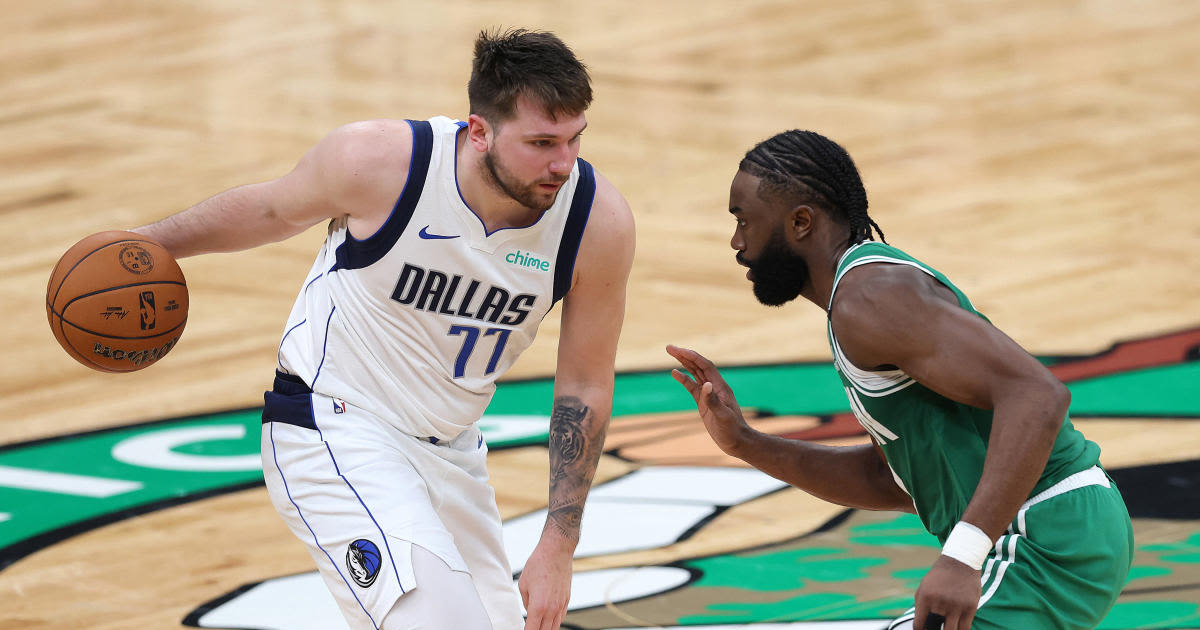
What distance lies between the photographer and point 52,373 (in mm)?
7613

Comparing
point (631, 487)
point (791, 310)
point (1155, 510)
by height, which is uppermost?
point (791, 310)

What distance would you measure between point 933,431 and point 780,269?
51 centimetres

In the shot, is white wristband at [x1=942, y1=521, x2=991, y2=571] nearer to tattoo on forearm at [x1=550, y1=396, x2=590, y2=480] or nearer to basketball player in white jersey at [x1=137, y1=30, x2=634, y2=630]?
basketball player in white jersey at [x1=137, y1=30, x2=634, y2=630]

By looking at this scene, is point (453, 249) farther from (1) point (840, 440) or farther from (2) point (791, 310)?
(2) point (791, 310)

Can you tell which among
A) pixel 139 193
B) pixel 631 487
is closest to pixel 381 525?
pixel 631 487

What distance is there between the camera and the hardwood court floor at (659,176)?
230 inches

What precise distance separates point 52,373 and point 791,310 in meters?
3.73

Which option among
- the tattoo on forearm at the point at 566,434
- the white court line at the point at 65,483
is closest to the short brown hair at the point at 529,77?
the tattoo on forearm at the point at 566,434

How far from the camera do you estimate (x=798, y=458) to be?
3.96 metres

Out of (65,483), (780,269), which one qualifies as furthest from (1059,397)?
(65,483)

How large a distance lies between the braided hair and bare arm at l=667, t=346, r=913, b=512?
0.54m

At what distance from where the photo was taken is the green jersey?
334 cm

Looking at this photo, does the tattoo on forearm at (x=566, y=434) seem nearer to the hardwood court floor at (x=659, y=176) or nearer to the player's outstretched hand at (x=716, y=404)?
the player's outstretched hand at (x=716, y=404)

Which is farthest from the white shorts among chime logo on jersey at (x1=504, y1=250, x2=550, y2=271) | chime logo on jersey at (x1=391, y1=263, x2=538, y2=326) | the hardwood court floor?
the hardwood court floor
